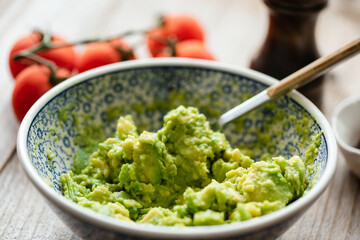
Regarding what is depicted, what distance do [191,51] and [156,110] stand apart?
17.1 inches

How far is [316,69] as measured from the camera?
143cm

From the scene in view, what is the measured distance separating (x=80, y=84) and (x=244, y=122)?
1.98 ft

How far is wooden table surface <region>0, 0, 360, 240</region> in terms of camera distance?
58.7 inches

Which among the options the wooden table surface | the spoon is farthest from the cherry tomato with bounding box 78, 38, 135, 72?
the spoon

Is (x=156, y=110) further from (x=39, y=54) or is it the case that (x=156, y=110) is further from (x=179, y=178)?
(x=39, y=54)

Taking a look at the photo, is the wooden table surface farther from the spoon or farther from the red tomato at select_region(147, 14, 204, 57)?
the spoon

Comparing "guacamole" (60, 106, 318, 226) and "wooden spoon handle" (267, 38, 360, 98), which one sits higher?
"wooden spoon handle" (267, 38, 360, 98)

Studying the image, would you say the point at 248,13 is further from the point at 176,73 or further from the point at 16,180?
the point at 16,180

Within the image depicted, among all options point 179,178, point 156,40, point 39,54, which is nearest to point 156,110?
point 179,178

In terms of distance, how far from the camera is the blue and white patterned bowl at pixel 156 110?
1.31 metres

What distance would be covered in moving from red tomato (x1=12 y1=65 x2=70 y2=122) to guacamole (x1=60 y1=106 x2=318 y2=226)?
441mm

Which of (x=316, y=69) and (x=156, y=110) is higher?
(x=316, y=69)

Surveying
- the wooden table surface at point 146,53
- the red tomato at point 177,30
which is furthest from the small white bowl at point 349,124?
the red tomato at point 177,30

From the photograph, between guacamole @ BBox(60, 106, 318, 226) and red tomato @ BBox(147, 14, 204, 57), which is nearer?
guacamole @ BBox(60, 106, 318, 226)
